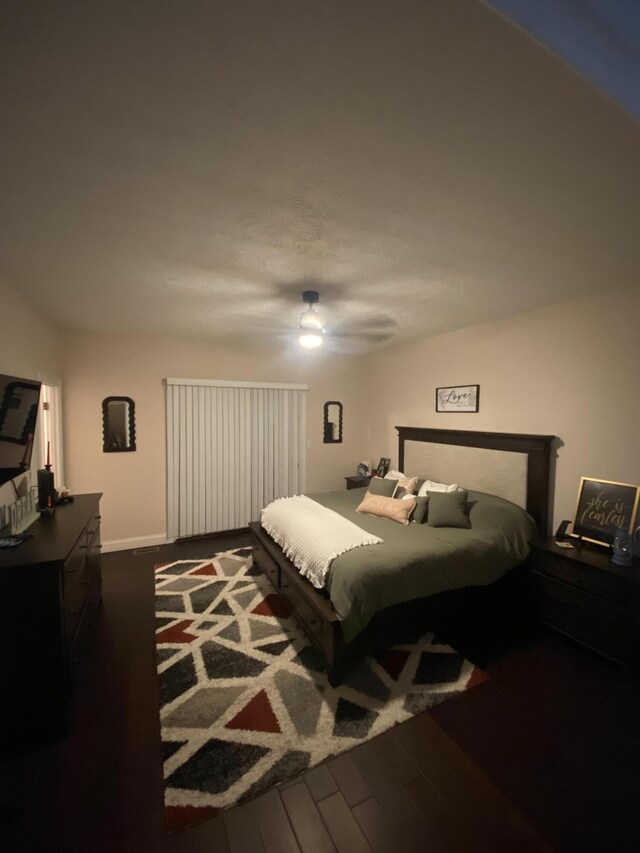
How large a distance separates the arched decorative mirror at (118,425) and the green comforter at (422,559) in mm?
2864

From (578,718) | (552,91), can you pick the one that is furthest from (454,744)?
(552,91)

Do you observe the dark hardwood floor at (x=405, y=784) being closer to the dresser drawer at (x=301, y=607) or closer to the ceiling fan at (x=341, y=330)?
the dresser drawer at (x=301, y=607)

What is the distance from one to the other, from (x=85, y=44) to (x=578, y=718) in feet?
11.4

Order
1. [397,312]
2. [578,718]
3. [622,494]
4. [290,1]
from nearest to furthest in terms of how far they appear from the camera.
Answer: [290,1], [578,718], [622,494], [397,312]

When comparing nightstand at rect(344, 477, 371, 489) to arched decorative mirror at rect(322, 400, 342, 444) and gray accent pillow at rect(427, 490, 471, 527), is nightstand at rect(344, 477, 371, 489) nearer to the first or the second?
arched decorative mirror at rect(322, 400, 342, 444)

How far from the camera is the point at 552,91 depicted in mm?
984

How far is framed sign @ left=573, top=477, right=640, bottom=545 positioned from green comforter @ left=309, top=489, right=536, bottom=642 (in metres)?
0.37

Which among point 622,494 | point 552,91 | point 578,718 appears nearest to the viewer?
point 552,91

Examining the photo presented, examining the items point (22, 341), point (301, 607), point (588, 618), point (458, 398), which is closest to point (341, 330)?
point (458, 398)

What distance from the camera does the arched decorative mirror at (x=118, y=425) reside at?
4066 millimetres

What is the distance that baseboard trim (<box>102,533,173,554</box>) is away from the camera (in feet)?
13.4

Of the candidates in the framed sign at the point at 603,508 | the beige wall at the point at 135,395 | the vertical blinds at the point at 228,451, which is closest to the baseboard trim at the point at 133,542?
the beige wall at the point at 135,395

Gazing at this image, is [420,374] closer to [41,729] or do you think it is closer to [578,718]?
[578,718]

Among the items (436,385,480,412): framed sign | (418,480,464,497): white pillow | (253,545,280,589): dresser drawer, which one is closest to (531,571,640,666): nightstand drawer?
(418,480,464,497): white pillow
